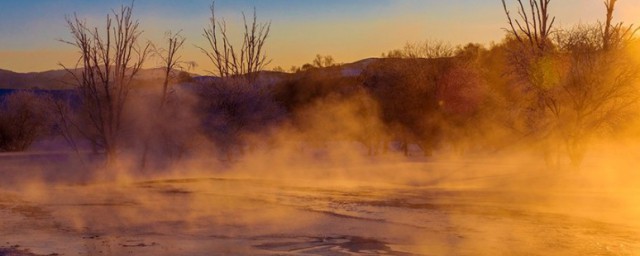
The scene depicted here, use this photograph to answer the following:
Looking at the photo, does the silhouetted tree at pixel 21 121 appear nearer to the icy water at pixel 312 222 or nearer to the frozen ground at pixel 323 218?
the frozen ground at pixel 323 218

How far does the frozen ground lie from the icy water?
24 mm

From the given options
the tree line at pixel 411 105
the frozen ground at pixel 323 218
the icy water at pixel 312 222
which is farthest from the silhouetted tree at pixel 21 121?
the icy water at pixel 312 222

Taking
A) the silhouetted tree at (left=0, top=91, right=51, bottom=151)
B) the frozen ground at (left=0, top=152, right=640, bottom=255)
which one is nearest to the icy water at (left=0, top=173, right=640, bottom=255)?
the frozen ground at (left=0, top=152, right=640, bottom=255)

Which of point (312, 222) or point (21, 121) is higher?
point (21, 121)

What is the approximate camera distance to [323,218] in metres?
17.2

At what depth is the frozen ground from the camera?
1325cm

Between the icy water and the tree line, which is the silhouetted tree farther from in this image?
the icy water

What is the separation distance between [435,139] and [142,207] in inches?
1239

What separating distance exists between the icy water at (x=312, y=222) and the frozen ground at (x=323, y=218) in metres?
0.02

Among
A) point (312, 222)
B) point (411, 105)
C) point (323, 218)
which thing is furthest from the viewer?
point (411, 105)

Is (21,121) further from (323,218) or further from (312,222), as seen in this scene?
(312,222)

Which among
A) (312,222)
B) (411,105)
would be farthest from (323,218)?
(411,105)

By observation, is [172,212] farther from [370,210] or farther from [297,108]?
[297,108]

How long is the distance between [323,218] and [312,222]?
0.74m
